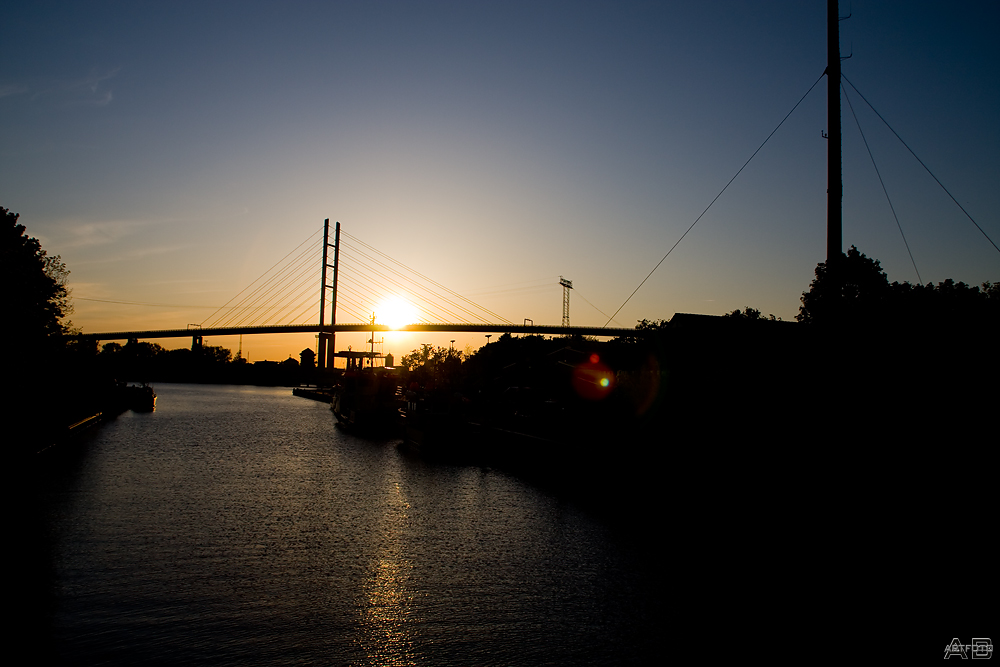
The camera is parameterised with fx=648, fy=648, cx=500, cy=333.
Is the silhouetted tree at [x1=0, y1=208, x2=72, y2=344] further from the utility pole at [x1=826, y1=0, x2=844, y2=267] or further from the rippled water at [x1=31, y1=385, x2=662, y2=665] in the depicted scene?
the utility pole at [x1=826, y1=0, x2=844, y2=267]

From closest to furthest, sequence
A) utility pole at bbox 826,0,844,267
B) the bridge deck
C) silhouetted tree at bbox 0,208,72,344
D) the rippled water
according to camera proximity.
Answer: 1. the rippled water
2. utility pole at bbox 826,0,844,267
3. silhouetted tree at bbox 0,208,72,344
4. the bridge deck

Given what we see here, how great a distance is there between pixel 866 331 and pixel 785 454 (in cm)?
294

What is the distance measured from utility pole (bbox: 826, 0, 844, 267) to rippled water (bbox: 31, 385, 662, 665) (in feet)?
26.1

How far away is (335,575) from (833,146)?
13.5 meters

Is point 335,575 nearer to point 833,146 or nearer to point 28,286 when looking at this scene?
point 833,146

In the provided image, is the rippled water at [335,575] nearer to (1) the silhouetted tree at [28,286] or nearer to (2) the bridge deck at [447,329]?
(1) the silhouetted tree at [28,286]

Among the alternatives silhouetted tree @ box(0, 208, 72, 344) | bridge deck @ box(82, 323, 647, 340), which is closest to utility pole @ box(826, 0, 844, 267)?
silhouetted tree @ box(0, 208, 72, 344)

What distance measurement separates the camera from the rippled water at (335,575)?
744cm

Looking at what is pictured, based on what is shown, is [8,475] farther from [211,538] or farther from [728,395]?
[728,395]

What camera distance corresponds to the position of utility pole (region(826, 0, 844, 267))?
557 inches

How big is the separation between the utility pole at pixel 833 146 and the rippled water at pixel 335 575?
7968 millimetres

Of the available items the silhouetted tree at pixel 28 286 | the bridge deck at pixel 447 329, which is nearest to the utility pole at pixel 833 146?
the silhouetted tree at pixel 28 286

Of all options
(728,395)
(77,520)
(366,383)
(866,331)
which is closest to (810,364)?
(866,331)

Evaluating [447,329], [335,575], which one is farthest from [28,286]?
[447,329]
